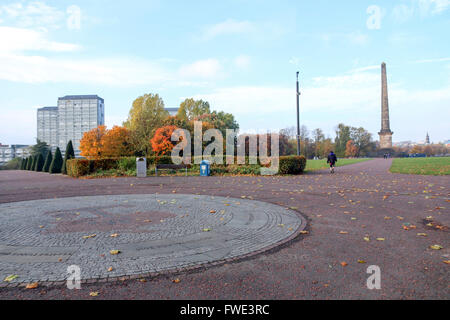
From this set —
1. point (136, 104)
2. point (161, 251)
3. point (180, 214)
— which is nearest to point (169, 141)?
point (136, 104)

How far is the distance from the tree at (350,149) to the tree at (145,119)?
71154 mm

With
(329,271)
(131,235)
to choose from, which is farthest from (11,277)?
(329,271)

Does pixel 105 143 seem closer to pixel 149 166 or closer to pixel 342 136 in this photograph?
pixel 149 166

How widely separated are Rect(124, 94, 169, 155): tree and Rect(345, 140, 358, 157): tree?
7115 cm

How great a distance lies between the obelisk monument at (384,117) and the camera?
266 feet

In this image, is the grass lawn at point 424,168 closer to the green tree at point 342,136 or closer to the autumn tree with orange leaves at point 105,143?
the autumn tree with orange leaves at point 105,143

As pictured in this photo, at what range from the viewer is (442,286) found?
329cm

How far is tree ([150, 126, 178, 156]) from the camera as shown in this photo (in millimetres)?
34125

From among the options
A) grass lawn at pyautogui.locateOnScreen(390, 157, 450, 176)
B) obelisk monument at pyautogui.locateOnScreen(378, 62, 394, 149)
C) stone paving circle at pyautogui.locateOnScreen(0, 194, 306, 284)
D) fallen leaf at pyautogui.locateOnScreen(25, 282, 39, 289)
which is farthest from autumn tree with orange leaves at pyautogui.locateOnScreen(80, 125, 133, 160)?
obelisk monument at pyautogui.locateOnScreen(378, 62, 394, 149)

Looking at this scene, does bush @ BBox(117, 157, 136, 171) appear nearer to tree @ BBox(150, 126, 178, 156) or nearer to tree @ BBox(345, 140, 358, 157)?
tree @ BBox(150, 126, 178, 156)

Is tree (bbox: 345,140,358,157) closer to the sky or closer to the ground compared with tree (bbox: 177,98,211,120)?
closer to the ground

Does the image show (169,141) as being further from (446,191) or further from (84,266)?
(84,266)

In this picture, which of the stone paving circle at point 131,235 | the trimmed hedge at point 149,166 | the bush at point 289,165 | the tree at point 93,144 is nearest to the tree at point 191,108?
the tree at point 93,144
